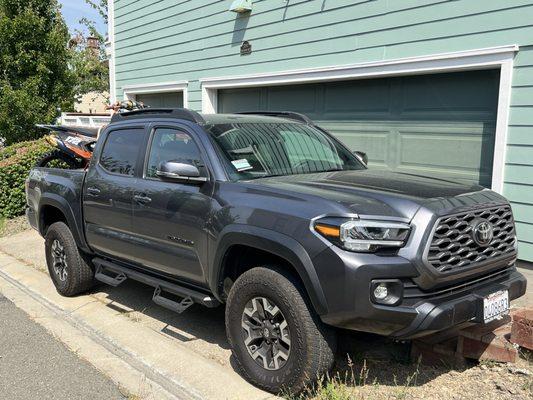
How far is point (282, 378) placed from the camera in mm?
3246

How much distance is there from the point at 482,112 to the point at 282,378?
411cm

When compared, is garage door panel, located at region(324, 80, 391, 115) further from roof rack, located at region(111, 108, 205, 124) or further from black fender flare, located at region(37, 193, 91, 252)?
black fender flare, located at region(37, 193, 91, 252)

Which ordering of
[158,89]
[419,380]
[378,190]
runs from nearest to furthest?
[378,190]
[419,380]
[158,89]

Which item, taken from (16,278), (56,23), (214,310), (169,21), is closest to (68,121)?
(56,23)

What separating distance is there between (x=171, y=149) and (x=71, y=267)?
6.48 ft

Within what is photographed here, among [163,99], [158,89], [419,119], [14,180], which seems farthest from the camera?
[163,99]

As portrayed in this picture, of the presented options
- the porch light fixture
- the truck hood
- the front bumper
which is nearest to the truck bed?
the truck hood

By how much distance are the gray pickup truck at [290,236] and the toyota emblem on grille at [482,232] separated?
0.01 meters

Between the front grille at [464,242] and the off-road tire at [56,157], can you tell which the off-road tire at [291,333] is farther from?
the off-road tire at [56,157]

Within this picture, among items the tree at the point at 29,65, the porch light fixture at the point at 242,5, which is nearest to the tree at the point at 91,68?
the tree at the point at 29,65

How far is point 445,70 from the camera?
608cm

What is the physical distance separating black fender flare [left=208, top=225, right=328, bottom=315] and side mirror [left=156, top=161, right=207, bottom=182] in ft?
1.64

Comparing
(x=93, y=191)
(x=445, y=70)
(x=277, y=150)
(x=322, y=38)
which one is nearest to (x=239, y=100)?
(x=322, y=38)

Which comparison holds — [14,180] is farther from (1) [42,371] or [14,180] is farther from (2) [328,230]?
(2) [328,230]
